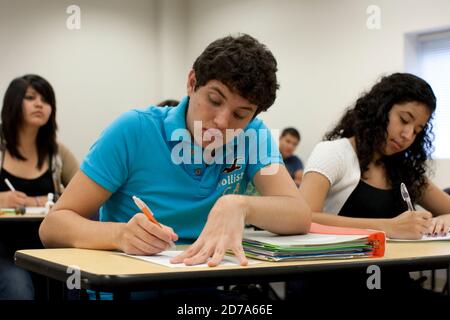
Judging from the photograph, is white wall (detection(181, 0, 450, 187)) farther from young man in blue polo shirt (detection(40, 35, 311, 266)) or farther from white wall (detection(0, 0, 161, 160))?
young man in blue polo shirt (detection(40, 35, 311, 266))

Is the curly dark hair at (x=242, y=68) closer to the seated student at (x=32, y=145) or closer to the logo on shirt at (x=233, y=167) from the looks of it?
the logo on shirt at (x=233, y=167)

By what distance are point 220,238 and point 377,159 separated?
1225 millimetres

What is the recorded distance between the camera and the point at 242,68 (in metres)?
1.43

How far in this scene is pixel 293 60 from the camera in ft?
22.1

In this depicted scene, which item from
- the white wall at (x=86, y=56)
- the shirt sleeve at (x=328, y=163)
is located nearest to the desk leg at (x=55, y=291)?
the shirt sleeve at (x=328, y=163)

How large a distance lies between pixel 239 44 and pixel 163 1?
6598 millimetres

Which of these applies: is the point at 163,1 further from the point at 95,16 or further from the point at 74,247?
the point at 74,247

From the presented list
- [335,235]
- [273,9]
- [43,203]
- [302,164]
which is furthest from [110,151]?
[273,9]

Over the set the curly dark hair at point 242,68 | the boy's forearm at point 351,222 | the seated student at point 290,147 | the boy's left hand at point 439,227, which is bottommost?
the seated student at point 290,147

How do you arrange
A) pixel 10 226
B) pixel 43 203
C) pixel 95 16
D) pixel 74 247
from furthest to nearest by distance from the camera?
1. pixel 95 16
2. pixel 43 203
3. pixel 10 226
4. pixel 74 247

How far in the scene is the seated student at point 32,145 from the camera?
3359 millimetres

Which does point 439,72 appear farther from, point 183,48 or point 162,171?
point 162,171

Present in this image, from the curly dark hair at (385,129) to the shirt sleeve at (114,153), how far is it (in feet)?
3.35

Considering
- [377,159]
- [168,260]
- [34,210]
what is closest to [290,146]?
[34,210]
